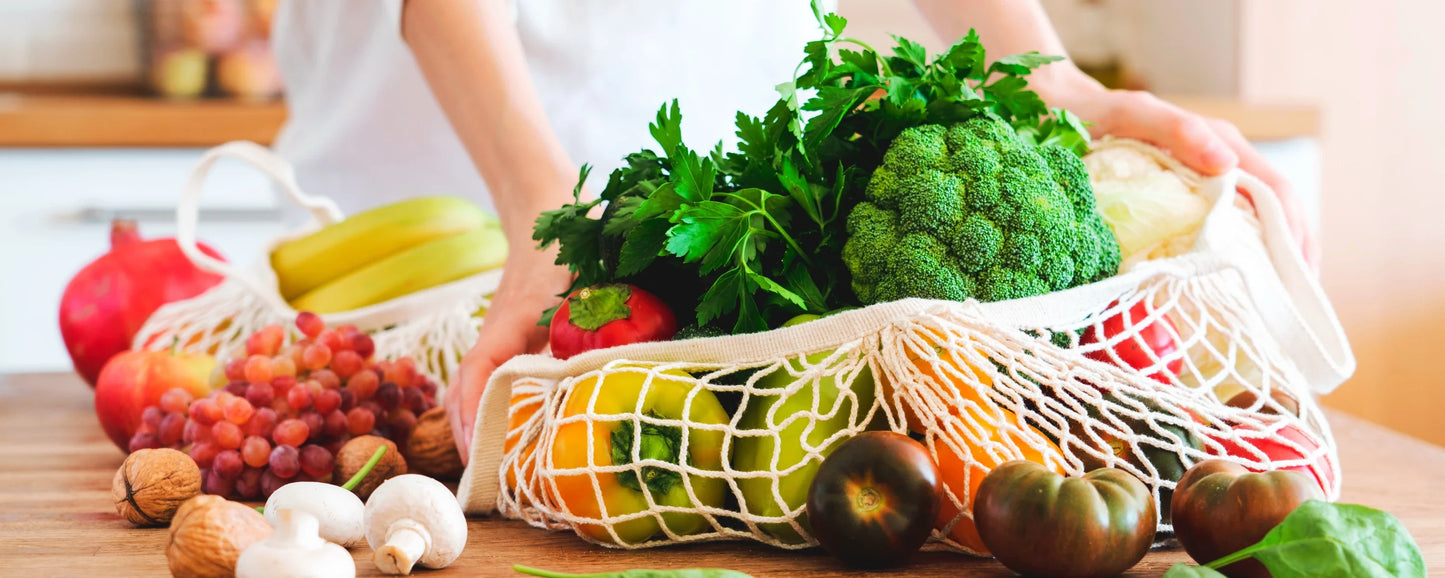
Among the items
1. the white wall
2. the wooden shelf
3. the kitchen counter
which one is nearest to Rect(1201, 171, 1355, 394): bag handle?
the kitchen counter

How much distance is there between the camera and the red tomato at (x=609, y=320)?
655mm

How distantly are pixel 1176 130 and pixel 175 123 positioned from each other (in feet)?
6.57

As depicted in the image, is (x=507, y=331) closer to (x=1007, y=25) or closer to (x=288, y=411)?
(x=288, y=411)

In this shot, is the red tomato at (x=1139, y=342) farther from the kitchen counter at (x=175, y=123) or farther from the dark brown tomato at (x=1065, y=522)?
the kitchen counter at (x=175, y=123)

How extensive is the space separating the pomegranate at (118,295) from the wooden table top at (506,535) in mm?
253

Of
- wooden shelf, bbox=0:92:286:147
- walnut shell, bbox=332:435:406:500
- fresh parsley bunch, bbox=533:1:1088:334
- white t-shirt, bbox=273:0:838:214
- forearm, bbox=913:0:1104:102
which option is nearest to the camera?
fresh parsley bunch, bbox=533:1:1088:334

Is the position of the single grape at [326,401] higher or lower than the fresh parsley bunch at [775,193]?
lower

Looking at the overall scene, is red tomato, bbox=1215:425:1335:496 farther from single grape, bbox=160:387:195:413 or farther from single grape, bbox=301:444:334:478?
single grape, bbox=160:387:195:413

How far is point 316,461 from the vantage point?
74cm

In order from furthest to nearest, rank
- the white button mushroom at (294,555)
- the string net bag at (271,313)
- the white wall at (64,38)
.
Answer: the white wall at (64,38) → the string net bag at (271,313) → the white button mushroom at (294,555)

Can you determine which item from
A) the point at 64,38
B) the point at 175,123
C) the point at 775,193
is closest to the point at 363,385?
the point at 775,193

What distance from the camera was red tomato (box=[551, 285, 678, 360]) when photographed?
25.8 inches

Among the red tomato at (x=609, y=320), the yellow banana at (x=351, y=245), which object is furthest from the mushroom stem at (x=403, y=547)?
the yellow banana at (x=351, y=245)

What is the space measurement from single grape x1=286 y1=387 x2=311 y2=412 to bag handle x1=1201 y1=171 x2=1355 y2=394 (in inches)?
23.3
